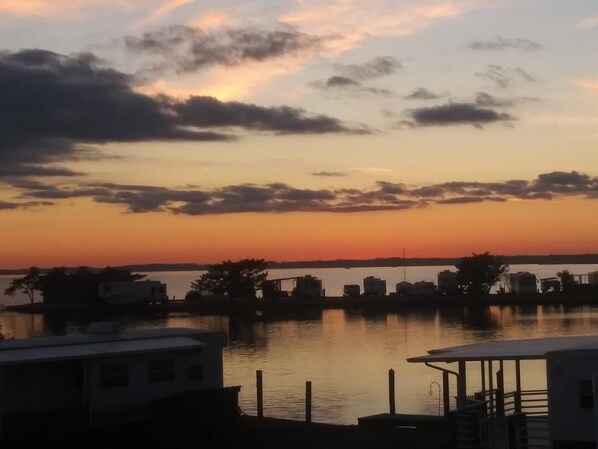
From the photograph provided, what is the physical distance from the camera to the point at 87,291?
12812 cm

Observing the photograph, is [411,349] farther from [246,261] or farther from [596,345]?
[246,261]

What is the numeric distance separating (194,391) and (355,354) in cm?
4281

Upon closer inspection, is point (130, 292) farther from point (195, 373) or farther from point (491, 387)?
point (491, 387)

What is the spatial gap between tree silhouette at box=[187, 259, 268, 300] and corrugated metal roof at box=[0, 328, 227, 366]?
102568 millimetres

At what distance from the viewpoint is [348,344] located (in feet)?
239

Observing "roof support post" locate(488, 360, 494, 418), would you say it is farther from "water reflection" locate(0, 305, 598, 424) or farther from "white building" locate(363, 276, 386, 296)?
"white building" locate(363, 276, 386, 296)

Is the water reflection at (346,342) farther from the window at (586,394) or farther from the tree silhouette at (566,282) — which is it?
the window at (586,394)

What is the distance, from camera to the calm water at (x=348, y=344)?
4084cm

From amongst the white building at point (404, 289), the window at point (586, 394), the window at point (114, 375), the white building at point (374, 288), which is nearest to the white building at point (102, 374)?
the window at point (114, 375)

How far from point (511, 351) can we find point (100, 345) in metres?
10.2

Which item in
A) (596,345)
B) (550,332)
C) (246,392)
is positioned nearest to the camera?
(596,345)

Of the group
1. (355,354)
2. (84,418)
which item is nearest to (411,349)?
(355,354)

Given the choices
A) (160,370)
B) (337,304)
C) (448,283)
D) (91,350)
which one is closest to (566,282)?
(448,283)

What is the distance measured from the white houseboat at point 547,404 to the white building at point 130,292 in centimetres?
10269
